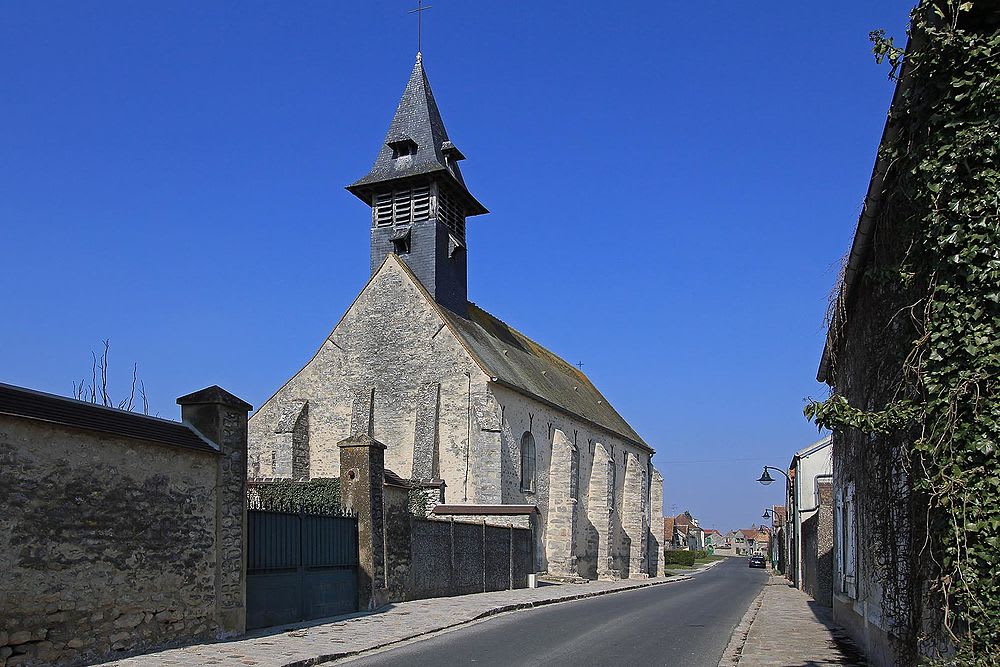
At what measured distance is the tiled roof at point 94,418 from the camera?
30.8 ft

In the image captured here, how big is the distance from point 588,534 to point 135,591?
88.8 ft

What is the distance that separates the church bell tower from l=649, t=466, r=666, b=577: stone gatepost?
18816 millimetres

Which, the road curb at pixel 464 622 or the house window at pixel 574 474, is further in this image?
the house window at pixel 574 474

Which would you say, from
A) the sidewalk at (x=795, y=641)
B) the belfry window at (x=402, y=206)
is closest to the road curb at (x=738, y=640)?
the sidewalk at (x=795, y=641)

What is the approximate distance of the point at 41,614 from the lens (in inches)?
365

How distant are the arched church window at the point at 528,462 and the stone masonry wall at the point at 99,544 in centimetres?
2021

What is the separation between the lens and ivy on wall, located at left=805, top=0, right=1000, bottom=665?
5.42 meters

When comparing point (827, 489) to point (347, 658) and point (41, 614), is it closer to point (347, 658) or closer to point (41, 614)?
point (347, 658)

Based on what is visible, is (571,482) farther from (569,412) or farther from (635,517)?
(635,517)

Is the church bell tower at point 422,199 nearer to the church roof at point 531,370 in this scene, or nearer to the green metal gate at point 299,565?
the church roof at point 531,370

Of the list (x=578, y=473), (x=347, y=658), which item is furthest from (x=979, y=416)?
(x=578, y=473)

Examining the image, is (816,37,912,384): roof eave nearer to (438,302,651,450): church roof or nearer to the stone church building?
the stone church building

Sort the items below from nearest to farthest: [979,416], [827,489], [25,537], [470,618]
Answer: [979,416] → [25,537] → [470,618] → [827,489]

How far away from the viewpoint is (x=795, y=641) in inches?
510
